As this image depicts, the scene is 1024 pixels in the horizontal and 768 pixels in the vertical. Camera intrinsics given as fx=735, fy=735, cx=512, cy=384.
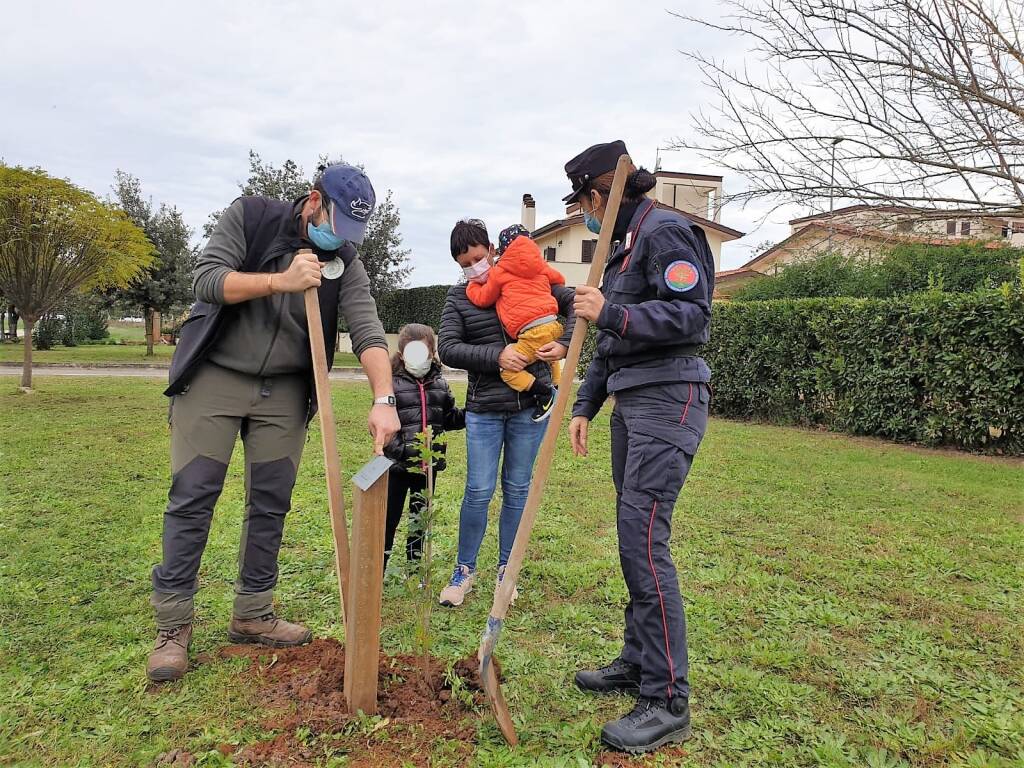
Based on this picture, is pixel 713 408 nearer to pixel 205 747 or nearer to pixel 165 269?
pixel 205 747

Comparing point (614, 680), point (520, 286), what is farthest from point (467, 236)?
point (614, 680)

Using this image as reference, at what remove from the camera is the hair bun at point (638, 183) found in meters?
2.79

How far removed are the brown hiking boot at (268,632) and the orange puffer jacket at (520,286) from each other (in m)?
1.76

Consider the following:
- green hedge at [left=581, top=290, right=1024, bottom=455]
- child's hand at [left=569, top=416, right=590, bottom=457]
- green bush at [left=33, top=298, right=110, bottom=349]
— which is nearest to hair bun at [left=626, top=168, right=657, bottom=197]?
child's hand at [left=569, top=416, right=590, bottom=457]

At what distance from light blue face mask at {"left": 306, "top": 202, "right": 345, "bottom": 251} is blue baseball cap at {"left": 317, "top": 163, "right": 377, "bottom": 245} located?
4 centimetres

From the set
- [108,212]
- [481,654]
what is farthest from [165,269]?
[481,654]

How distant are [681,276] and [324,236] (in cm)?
143

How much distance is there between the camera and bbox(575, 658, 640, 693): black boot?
3014mm

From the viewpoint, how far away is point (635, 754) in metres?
2.53

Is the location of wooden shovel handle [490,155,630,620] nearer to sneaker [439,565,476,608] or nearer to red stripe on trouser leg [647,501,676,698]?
red stripe on trouser leg [647,501,676,698]

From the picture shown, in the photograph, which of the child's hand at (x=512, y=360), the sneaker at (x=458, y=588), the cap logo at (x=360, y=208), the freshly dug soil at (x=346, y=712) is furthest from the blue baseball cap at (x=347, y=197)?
the sneaker at (x=458, y=588)

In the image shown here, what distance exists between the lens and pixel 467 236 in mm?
3873

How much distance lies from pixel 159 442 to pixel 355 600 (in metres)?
7.29

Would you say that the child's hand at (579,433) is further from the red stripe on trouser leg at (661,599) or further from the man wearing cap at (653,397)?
the red stripe on trouser leg at (661,599)
